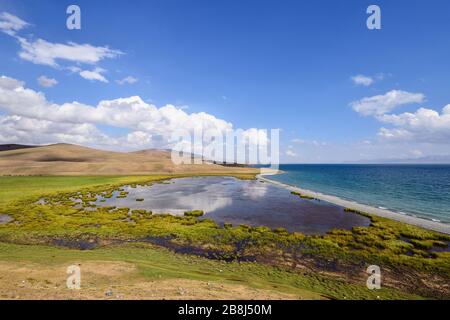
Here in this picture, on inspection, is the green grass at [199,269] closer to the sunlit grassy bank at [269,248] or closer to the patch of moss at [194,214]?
the sunlit grassy bank at [269,248]

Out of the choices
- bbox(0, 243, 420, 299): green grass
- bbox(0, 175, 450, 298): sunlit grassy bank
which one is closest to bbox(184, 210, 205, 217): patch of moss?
bbox(0, 175, 450, 298): sunlit grassy bank

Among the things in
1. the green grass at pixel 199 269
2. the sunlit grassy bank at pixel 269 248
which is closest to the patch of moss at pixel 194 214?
the sunlit grassy bank at pixel 269 248

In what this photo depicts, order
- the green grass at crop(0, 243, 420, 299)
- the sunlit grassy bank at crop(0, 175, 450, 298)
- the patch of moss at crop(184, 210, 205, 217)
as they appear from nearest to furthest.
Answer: the green grass at crop(0, 243, 420, 299) → the sunlit grassy bank at crop(0, 175, 450, 298) → the patch of moss at crop(184, 210, 205, 217)

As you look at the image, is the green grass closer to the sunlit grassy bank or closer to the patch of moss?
the sunlit grassy bank

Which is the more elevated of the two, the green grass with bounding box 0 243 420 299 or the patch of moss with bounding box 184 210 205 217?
the green grass with bounding box 0 243 420 299

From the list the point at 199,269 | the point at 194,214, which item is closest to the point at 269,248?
the point at 199,269

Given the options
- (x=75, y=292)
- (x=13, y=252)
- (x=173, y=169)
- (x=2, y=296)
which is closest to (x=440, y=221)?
(x=75, y=292)

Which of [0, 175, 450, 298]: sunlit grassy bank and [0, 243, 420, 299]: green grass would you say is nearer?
[0, 243, 420, 299]: green grass
